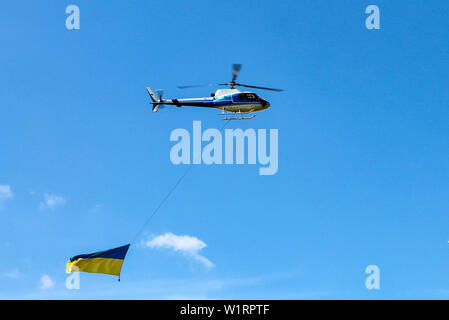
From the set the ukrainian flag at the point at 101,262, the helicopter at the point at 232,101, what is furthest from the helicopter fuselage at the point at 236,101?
the ukrainian flag at the point at 101,262

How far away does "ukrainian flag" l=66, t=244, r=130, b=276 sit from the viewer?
4181 cm

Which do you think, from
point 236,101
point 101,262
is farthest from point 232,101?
point 101,262

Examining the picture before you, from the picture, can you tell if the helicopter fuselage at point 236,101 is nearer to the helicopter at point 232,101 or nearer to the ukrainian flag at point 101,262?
the helicopter at point 232,101

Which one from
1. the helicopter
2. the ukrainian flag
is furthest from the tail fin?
the ukrainian flag

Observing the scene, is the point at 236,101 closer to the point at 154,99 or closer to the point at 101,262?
the point at 154,99

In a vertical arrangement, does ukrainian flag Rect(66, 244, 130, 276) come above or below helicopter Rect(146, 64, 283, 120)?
below

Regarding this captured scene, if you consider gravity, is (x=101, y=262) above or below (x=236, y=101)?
below

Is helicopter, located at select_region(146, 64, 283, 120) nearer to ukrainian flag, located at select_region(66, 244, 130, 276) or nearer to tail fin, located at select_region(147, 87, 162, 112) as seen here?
tail fin, located at select_region(147, 87, 162, 112)

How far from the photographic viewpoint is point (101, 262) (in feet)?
138

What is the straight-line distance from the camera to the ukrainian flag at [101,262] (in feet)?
137
